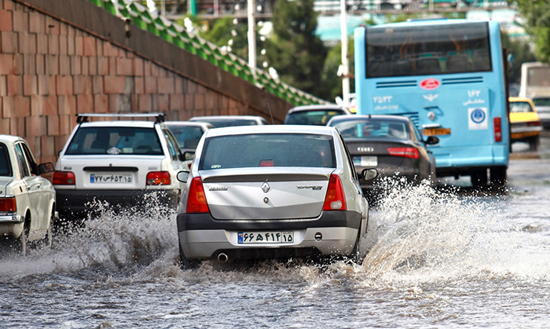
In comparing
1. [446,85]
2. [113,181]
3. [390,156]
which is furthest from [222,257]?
[446,85]

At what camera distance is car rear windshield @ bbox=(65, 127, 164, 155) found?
43.3 feet

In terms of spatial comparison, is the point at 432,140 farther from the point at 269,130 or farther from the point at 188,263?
the point at 188,263

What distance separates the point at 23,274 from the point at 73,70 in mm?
12817

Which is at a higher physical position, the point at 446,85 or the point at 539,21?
the point at 539,21

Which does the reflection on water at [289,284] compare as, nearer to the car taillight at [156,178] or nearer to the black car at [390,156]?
the car taillight at [156,178]

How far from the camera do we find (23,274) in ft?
29.7

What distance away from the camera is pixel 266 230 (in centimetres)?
847

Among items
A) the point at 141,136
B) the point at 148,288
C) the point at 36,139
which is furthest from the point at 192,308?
the point at 36,139

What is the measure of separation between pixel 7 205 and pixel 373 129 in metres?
8.60

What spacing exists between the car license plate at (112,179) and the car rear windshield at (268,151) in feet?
12.3

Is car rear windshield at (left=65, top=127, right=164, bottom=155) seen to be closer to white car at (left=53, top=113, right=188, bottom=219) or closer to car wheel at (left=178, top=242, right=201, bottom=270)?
white car at (left=53, top=113, right=188, bottom=219)

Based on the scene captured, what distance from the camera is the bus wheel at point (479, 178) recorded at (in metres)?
20.7

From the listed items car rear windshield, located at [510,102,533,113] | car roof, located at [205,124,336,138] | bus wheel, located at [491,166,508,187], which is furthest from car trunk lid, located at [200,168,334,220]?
car rear windshield, located at [510,102,533,113]

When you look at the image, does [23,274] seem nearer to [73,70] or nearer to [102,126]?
[102,126]
